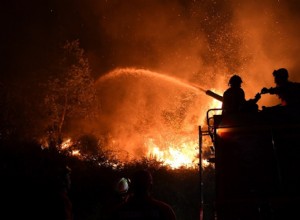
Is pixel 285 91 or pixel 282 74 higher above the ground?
pixel 282 74

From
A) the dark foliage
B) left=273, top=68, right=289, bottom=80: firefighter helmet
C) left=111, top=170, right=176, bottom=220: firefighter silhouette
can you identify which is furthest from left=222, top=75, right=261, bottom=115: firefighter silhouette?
the dark foliage

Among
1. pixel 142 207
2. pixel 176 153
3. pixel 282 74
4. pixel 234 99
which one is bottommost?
pixel 142 207

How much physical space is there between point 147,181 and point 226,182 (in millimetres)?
1815

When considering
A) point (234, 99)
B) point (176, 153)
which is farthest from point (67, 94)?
point (234, 99)

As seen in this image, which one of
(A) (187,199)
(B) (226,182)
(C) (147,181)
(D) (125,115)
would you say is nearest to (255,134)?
(B) (226,182)

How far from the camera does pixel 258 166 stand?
4.80m

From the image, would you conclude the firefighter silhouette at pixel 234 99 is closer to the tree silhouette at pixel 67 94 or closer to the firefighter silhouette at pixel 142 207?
the firefighter silhouette at pixel 142 207

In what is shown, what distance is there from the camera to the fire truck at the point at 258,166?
454 centimetres

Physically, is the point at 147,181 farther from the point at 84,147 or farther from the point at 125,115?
the point at 125,115

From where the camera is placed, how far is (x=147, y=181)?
3631 mm

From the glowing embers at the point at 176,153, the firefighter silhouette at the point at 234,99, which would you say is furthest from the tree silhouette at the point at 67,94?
the firefighter silhouette at the point at 234,99

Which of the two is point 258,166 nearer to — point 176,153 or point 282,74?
point 282,74

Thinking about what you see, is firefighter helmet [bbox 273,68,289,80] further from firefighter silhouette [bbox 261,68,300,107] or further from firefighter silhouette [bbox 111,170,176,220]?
firefighter silhouette [bbox 111,170,176,220]

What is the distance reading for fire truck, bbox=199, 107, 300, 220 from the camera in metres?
4.54
